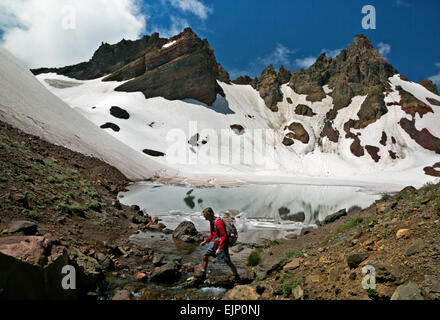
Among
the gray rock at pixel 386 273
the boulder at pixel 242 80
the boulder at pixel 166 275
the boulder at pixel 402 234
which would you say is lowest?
the boulder at pixel 166 275

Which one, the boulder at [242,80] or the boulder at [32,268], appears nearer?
the boulder at [32,268]

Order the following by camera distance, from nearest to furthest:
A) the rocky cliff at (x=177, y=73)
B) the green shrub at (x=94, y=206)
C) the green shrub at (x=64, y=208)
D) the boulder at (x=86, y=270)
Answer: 1. the boulder at (x=86, y=270)
2. the green shrub at (x=64, y=208)
3. the green shrub at (x=94, y=206)
4. the rocky cliff at (x=177, y=73)

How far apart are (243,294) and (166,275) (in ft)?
8.74

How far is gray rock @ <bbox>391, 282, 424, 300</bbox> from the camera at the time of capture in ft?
11.2

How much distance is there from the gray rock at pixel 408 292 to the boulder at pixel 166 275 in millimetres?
5296

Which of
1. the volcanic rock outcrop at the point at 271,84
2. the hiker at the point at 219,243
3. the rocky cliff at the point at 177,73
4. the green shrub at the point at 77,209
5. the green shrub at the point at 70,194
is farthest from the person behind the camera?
the volcanic rock outcrop at the point at 271,84

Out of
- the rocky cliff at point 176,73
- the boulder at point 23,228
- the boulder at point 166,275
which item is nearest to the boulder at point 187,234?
the boulder at point 166,275

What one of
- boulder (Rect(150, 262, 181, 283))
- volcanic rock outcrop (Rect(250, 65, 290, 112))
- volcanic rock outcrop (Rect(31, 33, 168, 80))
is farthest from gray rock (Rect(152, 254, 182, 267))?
volcanic rock outcrop (Rect(31, 33, 168, 80))

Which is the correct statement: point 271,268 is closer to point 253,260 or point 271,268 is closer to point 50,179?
point 253,260

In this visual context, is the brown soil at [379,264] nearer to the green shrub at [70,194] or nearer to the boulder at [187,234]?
the boulder at [187,234]

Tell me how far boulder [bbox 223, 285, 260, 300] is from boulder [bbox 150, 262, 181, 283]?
235cm

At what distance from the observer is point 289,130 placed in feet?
298

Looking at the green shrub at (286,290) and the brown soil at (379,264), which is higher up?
the brown soil at (379,264)

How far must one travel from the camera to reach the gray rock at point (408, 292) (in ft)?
11.2
